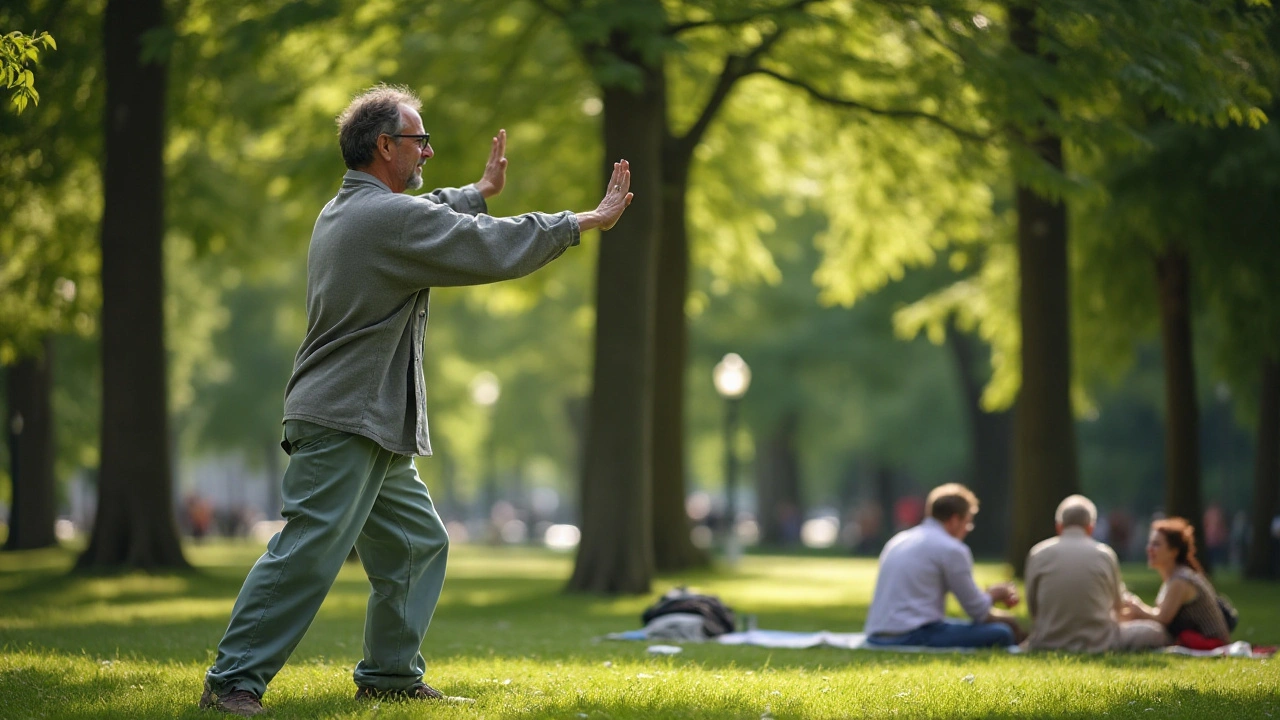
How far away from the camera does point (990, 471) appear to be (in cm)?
3206

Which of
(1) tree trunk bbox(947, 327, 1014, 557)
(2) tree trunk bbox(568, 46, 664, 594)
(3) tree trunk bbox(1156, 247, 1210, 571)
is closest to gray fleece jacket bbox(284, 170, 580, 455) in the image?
(2) tree trunk bbox(568, 46, 664, 594)

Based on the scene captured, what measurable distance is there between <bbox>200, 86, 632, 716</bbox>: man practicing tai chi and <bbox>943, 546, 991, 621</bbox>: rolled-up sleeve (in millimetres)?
4655

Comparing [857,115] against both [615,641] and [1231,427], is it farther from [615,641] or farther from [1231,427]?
[1231,427]

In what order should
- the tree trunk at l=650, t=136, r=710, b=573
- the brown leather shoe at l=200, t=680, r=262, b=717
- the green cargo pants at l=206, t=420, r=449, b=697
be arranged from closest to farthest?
1. the brown leather shoe at l=200, t=680, r=262, b=717
2. the green cargo pants at l=206, t=420, r=449, b=697
3. the tree trunk at l=650, t=136, r=710, b=573

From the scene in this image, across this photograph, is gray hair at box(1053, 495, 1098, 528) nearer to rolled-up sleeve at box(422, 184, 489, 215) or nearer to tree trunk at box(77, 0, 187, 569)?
rolled-up sleeve at box(422, 184, 489, 215)

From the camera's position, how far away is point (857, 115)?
16.9 meters

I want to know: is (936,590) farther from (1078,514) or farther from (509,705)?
(509,705)

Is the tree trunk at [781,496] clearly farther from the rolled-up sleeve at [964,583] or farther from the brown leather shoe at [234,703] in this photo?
the brown leather shoe at [234,703]

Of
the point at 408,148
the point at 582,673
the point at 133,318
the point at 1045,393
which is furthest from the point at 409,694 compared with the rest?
the point at 133,318

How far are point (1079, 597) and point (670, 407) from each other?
34.8 feet

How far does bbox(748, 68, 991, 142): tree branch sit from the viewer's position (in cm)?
1515

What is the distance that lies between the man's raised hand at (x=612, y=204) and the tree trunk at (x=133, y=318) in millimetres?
12676

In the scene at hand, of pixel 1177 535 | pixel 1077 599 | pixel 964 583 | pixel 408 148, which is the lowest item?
pixel 1077 599

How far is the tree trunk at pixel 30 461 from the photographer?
2392 centimetres
